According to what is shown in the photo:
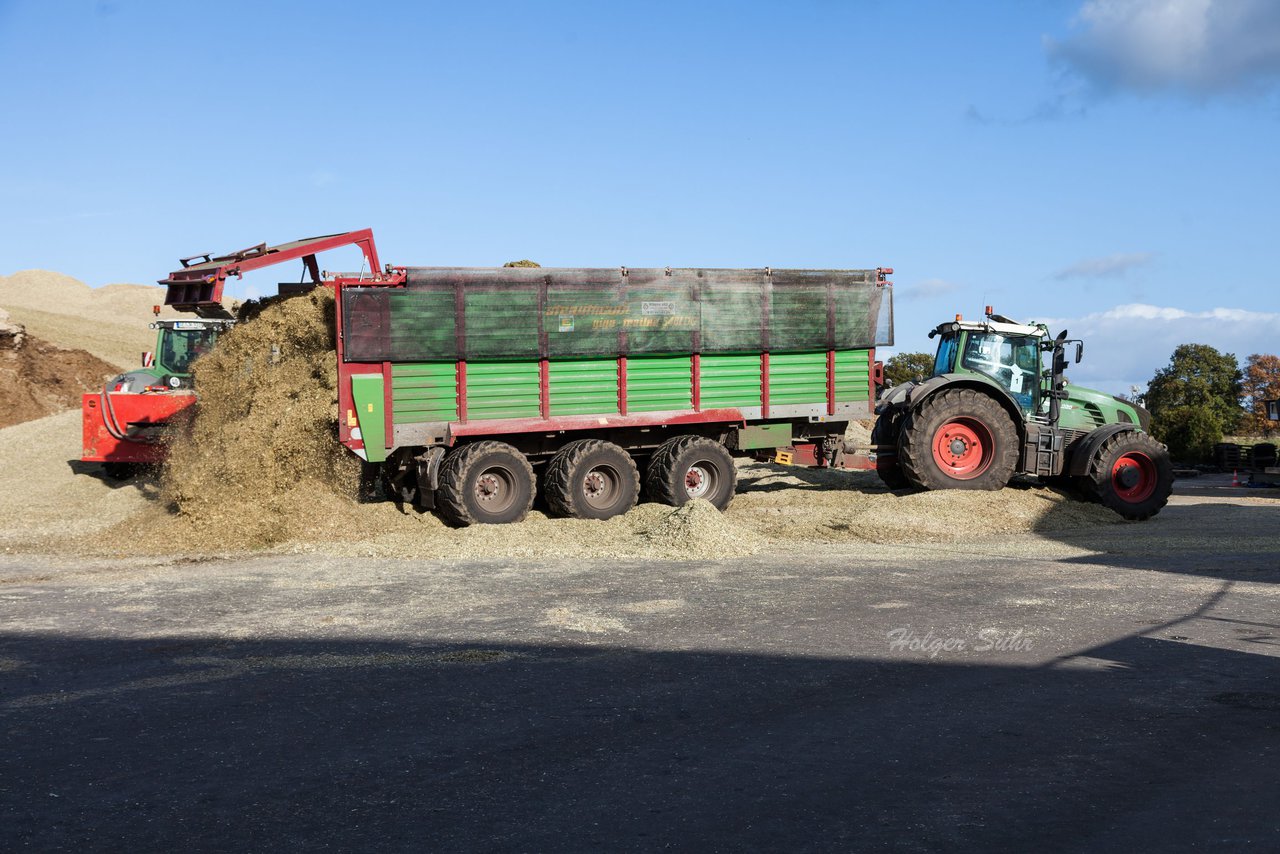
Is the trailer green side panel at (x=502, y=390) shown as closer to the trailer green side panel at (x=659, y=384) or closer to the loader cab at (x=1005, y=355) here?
the trailer green side panel at (x=659, y=384)

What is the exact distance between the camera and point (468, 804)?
17.5ft

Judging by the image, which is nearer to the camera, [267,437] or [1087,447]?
[267,437]

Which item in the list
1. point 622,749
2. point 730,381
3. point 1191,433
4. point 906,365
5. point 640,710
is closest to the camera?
point 622,749

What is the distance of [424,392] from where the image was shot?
15438 millimetres

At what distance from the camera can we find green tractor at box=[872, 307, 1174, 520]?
17.3 metres

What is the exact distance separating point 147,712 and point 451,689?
1715 mm

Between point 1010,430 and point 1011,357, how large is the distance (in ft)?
3.97

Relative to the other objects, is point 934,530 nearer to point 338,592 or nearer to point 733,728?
point 338,592

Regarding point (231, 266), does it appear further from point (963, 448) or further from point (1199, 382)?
point (1199, 382)

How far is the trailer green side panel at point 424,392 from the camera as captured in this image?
1529cm

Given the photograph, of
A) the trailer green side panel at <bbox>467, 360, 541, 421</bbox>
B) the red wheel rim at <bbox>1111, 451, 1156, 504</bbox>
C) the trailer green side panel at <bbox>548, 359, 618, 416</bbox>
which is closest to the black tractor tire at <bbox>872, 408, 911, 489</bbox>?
the red wheel rim at <bbox>1111, 451, 1156, 504</bbox>

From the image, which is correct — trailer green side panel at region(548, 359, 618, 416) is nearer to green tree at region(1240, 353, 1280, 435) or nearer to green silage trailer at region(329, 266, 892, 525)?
green silage trailer at region(329, 266, 892, 525)

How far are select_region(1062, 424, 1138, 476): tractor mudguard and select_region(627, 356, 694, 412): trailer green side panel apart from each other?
5686mm

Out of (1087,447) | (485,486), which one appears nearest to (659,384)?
(485,486)
